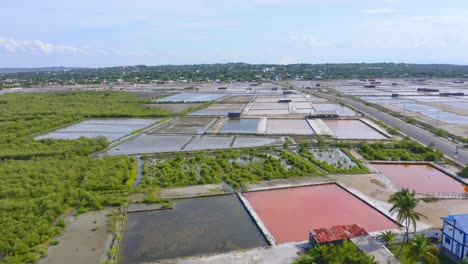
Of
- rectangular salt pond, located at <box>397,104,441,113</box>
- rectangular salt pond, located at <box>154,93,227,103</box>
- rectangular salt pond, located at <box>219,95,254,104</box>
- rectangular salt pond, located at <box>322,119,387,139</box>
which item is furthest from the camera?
rectangular salt pond, located at <box>154,93,227,103</box>

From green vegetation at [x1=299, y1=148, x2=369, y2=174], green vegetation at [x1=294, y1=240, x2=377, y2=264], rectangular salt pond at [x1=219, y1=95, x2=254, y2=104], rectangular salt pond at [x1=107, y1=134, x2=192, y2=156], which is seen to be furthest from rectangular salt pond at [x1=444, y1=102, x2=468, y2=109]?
green vegetation at [x1=294, y1=240, x2=377, y2=264]

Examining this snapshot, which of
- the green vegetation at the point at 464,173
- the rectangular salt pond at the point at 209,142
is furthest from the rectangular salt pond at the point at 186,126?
the green vegetation at the point at 464,173

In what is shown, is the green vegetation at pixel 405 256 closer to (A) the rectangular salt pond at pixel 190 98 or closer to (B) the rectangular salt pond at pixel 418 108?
(B) the rectangular salt pond at pixel 418 108

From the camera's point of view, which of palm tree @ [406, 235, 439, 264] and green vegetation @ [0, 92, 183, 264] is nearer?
palm tree @ [406, 235, 439, 264]

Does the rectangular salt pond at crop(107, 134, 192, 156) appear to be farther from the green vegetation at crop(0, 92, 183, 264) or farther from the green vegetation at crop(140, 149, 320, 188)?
the green vegetation at crop(140, 149, 320, 188)

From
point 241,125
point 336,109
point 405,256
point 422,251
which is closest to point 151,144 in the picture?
point 241,125

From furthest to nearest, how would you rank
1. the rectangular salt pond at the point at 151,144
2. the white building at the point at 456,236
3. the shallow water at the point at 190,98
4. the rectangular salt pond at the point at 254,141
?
the shallow water at the point at 190,98
the rectangular salt pond at the point at 254,141
the rectangular salt pond at the point at 151,144
the white building at the point at 456,236

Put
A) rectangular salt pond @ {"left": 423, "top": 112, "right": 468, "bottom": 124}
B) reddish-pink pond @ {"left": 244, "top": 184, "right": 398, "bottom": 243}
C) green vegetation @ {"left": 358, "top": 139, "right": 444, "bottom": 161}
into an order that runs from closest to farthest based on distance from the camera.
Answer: reddish-pink pond @ {"left": 244, "top": 184, "right": 398, "bottom": 243} → green vegetation @ {"left": 358, "top": 139, "right": 444, "bottom": 161} → rectangular salt pond @ {"left": 423, "top": 112, "right": 468, "bottom": 124}

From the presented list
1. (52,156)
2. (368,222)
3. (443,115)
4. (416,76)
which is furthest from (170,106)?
(416,76)

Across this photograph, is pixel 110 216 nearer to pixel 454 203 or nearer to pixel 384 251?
pixel 384 251
